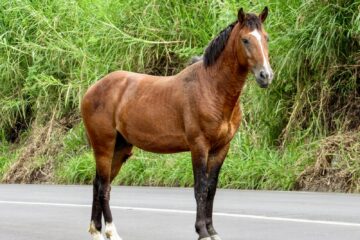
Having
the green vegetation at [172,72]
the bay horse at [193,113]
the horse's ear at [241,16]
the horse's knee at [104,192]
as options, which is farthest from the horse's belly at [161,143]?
the green vegetation at [172,72]

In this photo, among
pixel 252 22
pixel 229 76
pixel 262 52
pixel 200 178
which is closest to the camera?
pixel 262 52

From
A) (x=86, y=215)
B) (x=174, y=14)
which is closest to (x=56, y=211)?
(x=86, y=215)

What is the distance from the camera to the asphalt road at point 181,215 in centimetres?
994

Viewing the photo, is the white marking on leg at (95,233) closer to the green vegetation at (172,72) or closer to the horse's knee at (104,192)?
the horse's knee at (104,192)

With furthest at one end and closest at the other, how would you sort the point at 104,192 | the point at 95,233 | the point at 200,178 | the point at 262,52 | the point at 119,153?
the point at 119,153 → the point at 104,192 → the point at 95,233 → the point at 200,178 → the point at 262,52

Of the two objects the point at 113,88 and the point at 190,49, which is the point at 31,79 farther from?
the point at 113,88

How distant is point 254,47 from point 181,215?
3.73 m

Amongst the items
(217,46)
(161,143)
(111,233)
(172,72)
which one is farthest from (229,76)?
(172,72)

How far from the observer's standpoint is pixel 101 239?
31.2 feet

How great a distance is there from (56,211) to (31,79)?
10.9m

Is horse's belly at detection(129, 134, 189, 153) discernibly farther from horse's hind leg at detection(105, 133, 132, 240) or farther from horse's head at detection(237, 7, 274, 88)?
horse's head at detection(237, 7, 274, 88)

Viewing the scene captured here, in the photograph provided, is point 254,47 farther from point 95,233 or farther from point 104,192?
point 95,233

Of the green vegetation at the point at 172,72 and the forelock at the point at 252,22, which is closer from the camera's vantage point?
the forelock at the point at 252,22

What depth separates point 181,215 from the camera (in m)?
11.9
